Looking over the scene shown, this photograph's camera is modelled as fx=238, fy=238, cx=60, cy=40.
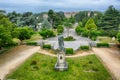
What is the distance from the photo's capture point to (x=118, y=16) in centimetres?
7544

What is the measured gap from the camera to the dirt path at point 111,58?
30.6 meters

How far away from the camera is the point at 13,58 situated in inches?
1467

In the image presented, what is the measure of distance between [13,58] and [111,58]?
15.4 meters

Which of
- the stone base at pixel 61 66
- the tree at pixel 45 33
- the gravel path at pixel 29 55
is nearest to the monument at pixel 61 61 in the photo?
the stone base at pixel 61 66

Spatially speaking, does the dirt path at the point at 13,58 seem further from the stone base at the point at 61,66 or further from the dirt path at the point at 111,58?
the dirt path at the point at 111,58

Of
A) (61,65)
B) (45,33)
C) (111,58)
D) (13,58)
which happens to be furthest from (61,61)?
(45,33)

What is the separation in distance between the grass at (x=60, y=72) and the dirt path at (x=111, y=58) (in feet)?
3.34

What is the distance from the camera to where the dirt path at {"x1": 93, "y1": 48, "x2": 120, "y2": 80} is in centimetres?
3056

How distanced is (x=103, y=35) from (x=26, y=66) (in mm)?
39961

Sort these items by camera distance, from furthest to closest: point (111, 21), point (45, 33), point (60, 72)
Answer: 1. point (111, 21)
2. point (45, 33)
3. point (60, 72)

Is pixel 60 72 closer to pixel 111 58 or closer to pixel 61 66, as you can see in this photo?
pixel 61 66

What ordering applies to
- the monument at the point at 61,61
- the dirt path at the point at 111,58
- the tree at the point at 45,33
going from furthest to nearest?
1. the tree at the point at 45,33
2. the monument at the point at 61,61
3. the dirt path at the point at 111,58

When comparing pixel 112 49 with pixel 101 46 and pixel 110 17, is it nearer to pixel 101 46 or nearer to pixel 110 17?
pixel 101 46

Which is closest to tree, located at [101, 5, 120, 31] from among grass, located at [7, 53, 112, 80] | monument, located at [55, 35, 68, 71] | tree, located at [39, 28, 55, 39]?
tree, located at [39, 28, 55, 39]
